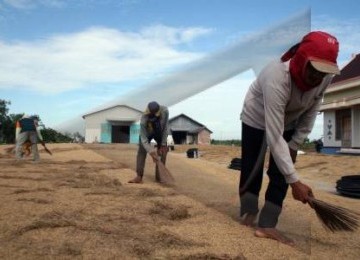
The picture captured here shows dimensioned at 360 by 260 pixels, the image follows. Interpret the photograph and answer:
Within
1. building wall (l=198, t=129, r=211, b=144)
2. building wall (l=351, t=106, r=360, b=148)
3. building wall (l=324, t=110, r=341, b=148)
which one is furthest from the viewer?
building wall (l=198, t=129, r=211, b=144)

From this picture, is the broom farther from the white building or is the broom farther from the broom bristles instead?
the white building

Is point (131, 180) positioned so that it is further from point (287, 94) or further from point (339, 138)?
point (339, 138)

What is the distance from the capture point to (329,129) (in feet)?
69.8

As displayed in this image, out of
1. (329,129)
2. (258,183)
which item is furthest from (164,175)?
(329,129)

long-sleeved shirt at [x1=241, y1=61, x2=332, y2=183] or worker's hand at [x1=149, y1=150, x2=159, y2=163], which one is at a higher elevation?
long-sleeved shirt at [x1=241, y1=61, x2=332, y2=183]

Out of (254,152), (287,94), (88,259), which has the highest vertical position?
(287,94)

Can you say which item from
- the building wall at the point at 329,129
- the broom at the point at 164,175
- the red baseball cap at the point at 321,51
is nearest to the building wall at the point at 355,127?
the building wall at the point at 329,129

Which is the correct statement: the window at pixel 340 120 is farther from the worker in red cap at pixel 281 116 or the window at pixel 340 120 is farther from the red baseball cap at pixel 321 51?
the red baseball cap at pixel 321 51

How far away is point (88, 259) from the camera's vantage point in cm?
299

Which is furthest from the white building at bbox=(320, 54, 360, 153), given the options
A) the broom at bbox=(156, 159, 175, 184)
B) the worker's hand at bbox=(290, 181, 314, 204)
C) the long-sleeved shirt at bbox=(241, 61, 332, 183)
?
the worker's hand at bbox=(290, 181, 314, 204)

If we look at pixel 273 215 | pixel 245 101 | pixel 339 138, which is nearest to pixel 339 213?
pixel 273 215

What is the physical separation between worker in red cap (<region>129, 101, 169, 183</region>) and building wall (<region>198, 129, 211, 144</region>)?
39205mm

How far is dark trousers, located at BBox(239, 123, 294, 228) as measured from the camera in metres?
4.01

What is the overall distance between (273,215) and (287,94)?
104 cm
